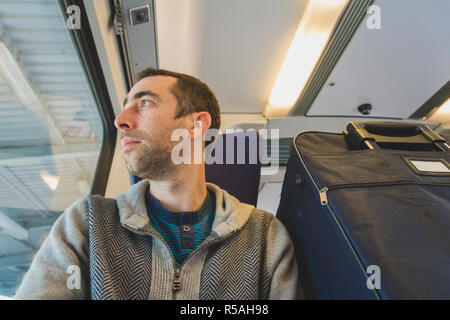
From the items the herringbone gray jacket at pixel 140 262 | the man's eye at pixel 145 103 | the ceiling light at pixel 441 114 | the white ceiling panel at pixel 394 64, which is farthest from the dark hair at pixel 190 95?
the ceiling light at pixel 441 114

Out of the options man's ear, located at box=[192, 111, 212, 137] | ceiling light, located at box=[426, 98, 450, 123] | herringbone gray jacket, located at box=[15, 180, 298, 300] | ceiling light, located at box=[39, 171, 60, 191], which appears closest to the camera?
herringbone gray jacket, located at box=[15, 180, 298, 300]

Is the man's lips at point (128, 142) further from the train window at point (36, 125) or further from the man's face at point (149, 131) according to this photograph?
the train window at point (36, 125)

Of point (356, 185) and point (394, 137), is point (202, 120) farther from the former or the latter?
point (394, 137)

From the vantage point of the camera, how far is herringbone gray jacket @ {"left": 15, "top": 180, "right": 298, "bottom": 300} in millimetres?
621

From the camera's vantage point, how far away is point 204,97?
131 cm

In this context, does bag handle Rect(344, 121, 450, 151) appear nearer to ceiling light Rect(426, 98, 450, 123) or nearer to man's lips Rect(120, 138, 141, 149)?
man's lips Rect(120, 138, 141, 149)

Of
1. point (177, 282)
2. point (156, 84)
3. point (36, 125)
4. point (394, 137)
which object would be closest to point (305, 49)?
point (394, 137)

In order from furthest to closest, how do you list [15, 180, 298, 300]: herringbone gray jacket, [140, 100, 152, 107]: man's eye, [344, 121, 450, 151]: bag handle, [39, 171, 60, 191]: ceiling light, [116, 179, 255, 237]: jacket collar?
1. [39, 171, 60, 191]: ceiling light
2. [140, 100, 152, 107]: man's eye
3. [344, 121, 450, 151]: bag handle
4. [116, 179, 255, 237]: jacket collar
5. [15, 180, 298, 300]: herringbone gray jacket

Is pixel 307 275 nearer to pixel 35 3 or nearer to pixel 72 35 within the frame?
pixel 72 35

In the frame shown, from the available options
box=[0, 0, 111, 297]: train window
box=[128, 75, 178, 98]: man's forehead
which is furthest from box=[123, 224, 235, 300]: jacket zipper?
box=[0, 0, 111, 297]: train window

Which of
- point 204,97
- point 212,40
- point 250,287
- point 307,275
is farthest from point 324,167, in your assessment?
point 212,40

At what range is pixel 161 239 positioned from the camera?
2.44ft

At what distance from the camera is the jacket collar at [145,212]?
2.58ft
